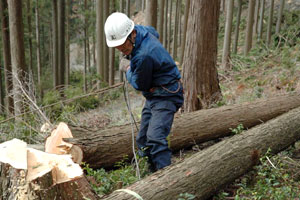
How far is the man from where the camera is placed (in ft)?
10.6

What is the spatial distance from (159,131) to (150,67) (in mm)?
819

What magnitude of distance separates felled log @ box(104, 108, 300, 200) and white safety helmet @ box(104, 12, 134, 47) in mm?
1617

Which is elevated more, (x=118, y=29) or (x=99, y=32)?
(x=118, y=29)

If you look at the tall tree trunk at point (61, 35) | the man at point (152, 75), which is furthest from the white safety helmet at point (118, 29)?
the tall tree trunk at point (61, 35)

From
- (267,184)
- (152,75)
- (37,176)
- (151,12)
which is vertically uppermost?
(151,12)

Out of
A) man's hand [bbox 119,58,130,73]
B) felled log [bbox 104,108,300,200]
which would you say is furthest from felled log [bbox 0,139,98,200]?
man's hand [bbox 119,58,130,73]

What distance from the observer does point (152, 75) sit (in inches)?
138

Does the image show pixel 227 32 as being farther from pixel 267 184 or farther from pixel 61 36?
pixel 267 184

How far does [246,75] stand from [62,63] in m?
8.72

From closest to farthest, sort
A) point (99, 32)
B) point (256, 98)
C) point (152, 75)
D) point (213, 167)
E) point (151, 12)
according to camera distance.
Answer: point (213, 167)
point (152, 75)
point (256, 98)
point (151, 12)
point (99, 32)

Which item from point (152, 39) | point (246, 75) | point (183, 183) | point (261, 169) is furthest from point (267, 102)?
point (246, 75)

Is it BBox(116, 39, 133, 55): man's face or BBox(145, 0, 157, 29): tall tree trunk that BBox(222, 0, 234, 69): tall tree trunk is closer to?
BBox(145, 0, 157, 29): tall tree trunk

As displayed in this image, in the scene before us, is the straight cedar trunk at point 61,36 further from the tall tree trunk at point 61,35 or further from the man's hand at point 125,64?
the man's hand at point 125,64

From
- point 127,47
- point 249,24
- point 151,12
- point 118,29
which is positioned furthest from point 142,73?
point 249,24
